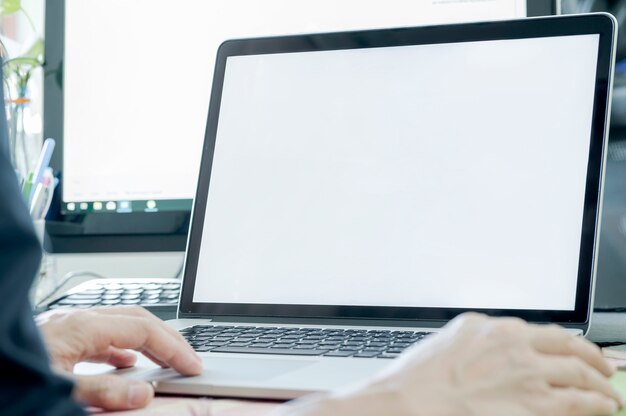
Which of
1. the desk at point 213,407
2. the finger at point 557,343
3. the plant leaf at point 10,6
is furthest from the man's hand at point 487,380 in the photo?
the plant leaf at point 10,6

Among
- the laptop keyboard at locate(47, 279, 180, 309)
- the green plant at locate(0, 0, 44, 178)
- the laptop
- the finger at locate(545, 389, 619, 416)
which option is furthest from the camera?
the green plant at locate(0, 0, 44, 178)

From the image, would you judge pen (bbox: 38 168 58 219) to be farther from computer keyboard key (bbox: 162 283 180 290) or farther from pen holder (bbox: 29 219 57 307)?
computer keyboard key (bbox: 162 283 180 290)

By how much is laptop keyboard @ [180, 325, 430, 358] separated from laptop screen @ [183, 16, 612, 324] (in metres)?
0.06

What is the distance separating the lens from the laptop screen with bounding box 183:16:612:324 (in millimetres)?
711

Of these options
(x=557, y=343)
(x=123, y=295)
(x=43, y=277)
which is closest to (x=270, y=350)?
(x=557, y=343)

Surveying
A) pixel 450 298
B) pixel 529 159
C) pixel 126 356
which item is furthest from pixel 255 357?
pixel 529 159

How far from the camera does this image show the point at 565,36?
0.74 m

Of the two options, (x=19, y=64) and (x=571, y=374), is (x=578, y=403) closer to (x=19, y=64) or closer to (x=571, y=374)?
(x=571, y=374)

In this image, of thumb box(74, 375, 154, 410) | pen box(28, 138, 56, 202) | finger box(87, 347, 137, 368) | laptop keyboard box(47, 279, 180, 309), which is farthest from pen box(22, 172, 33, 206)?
thumb box(74, 375, 154, 410)

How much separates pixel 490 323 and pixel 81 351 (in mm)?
288

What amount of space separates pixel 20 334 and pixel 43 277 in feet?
2.80

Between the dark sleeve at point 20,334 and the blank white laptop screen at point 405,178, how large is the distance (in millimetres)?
460

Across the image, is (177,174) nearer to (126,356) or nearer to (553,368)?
(126,356)

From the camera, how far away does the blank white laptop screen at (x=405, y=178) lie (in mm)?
712
